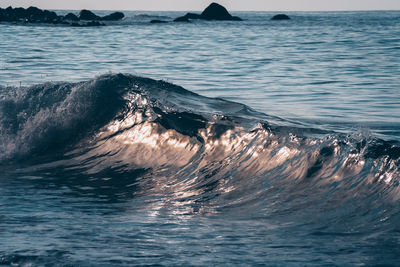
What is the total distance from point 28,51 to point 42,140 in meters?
16.6

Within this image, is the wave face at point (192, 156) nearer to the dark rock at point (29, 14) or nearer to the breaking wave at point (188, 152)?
the breaking wave at point (188, 152)

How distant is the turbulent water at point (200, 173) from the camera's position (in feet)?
14.8

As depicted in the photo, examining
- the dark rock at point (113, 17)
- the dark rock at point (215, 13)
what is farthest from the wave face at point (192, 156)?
the dark rock at point (215, 13)

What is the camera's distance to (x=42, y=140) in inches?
369

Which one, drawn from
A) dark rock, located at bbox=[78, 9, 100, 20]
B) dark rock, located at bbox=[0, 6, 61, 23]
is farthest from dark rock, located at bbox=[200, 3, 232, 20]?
dark rock, located at bbox=[0, 6, 61, 23]

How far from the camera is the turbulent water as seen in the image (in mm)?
4504

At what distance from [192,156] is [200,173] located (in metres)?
0.76

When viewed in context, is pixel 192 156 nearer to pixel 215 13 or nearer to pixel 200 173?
pixel 200 173

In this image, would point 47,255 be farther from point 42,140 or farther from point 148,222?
point 42,140

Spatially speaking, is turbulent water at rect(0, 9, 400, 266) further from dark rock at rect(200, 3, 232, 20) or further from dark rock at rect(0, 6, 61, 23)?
dark rock at rect(200, 3, 232, 20)

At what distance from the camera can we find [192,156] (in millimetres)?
8008

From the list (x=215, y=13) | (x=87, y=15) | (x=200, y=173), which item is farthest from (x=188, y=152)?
(x=215, y=13)

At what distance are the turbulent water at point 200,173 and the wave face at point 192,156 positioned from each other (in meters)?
0.02

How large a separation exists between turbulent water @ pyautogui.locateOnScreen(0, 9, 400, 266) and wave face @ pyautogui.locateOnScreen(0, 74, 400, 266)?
0.02 meters
